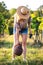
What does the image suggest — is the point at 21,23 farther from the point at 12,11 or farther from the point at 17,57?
the point at 17,57

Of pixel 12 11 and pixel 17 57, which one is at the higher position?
pixel 12 11

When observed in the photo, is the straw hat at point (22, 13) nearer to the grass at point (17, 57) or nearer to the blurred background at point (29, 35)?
the blurred background at point (29, 35)

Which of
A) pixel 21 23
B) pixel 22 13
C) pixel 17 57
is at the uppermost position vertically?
pixel 22 13

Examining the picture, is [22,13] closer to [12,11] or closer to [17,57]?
[12,11]

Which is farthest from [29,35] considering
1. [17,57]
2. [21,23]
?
[17,57]

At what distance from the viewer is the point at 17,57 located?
8.09 feet

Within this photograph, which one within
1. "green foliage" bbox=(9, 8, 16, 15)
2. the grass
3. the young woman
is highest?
"green foliage" bbox=(9, 8, 16, 15)

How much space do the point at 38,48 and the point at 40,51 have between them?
4cm

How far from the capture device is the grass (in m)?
2.45

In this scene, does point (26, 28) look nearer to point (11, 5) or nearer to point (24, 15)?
point (24, 15)

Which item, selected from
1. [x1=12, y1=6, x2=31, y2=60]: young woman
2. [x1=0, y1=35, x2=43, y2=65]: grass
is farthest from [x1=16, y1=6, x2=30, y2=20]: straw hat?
[x1=0, y1=35, x2=43, y2=65]: grass

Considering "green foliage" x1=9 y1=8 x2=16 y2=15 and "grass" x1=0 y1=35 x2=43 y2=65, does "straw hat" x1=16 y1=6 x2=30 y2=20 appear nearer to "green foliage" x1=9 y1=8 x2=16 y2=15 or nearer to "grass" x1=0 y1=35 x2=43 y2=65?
"green foliage" x1=9 y1=8 x2=16 y2=15

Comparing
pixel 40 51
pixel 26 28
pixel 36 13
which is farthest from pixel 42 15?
pixel 40 51

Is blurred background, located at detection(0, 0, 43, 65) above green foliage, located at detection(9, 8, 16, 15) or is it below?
below
